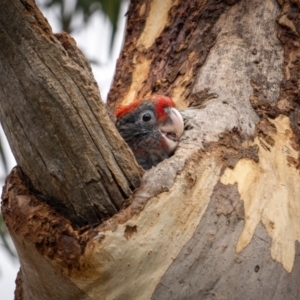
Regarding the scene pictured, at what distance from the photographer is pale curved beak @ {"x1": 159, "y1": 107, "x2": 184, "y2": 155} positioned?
138 inches

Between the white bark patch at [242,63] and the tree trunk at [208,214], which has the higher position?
the white bark patch at [242,63]

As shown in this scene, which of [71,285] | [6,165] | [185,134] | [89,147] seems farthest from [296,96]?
[6,165]

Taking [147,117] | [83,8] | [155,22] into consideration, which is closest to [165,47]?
[155,22]

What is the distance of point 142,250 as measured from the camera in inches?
115

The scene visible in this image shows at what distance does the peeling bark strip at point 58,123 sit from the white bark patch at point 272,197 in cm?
53

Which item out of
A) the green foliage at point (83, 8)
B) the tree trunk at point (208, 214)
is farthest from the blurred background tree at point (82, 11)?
the tree trunk at point (208, 214)

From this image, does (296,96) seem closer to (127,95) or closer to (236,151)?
(236,151)

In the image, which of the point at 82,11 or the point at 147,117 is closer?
the point at 147,117

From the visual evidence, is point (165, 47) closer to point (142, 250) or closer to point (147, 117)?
point (147, 117)

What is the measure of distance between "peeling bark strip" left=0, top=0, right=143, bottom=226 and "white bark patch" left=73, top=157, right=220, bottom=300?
12cm

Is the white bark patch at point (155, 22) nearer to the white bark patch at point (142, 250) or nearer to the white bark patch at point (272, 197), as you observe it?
the white bark patch at point (272, 197)

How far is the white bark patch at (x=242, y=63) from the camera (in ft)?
11.7

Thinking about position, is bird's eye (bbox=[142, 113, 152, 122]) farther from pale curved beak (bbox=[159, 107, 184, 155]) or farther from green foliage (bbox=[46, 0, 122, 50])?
green foliage (bbox=[46, 0, 122, 50])

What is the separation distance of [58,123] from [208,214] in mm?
731
